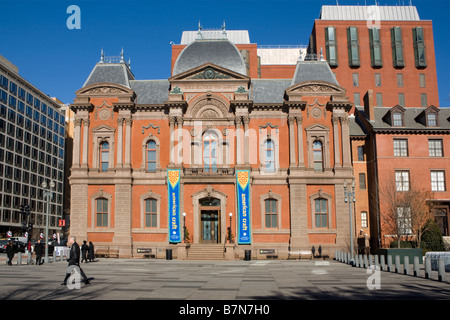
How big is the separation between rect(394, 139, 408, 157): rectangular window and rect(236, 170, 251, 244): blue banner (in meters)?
15.9

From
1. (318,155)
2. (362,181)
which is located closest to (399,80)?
(362,181)

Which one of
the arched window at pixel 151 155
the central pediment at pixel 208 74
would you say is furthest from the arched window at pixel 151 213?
the central pediment at pixel 208 74

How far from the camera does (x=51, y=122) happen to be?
100 metres

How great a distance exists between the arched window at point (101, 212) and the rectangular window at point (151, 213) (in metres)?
3.64

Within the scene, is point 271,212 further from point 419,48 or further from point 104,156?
point 419,48

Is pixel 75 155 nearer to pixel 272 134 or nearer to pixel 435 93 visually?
pixel 272 134

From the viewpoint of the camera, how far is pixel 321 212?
41719mm

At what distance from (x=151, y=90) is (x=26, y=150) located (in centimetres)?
5152

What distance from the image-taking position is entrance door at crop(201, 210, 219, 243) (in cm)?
4184

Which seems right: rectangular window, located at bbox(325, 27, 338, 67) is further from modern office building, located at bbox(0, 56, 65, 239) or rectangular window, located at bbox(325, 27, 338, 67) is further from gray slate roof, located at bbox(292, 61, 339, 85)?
modern office building, located at bbox(0, 56, 65, 239)

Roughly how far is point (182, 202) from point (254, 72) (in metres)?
41.3

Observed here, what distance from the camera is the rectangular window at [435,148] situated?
1832 inches

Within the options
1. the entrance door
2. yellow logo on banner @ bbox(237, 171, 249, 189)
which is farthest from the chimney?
the entrance door
